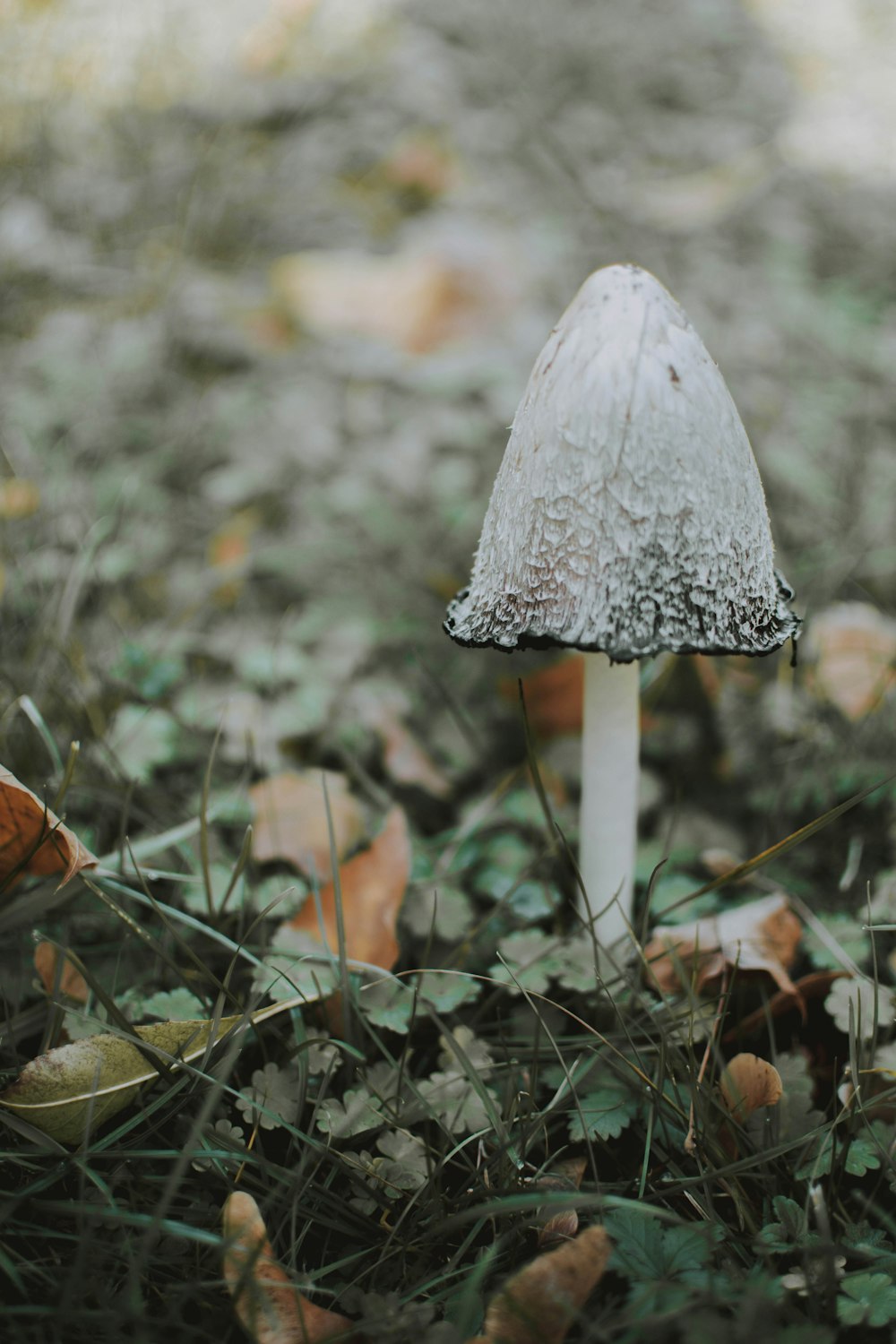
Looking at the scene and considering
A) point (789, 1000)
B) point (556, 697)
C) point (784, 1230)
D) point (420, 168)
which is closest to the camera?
point (784, 1230)

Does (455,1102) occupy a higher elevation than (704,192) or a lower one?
lower

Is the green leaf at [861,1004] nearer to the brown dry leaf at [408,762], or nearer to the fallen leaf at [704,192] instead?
the brown dry leaf at [408,762]

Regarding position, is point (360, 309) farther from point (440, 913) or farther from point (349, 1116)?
point (349, 1116)

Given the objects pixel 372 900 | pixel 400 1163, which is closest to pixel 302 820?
pixel 372 900

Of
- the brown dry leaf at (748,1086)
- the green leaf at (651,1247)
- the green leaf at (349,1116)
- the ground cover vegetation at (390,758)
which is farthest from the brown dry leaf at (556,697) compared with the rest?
the green leaf at (651,1247)

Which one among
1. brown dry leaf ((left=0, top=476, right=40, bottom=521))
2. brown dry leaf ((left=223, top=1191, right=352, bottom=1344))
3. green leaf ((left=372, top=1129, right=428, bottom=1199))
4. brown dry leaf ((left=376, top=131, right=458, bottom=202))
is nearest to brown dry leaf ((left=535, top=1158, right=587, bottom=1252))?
green leaf ((left=372, top=1129, right=428, bottom=1199))

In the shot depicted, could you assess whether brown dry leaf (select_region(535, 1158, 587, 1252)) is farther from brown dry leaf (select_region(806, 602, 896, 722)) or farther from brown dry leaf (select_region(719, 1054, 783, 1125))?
brown dry leaf (select_region(806, 602, 896, 722))

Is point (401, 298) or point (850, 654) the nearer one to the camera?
point (850, 654)

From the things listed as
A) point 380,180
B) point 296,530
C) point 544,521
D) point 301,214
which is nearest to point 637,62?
point 380,180
